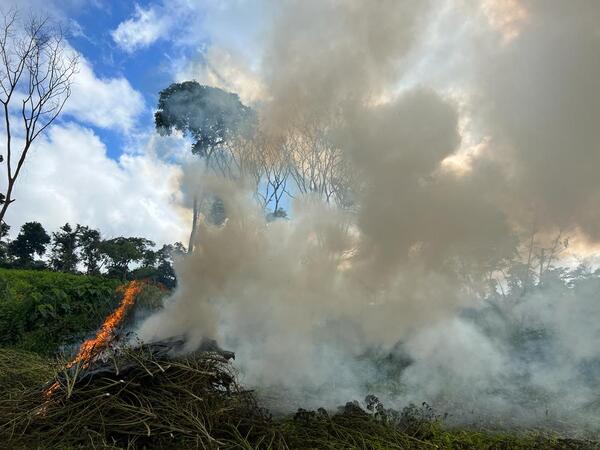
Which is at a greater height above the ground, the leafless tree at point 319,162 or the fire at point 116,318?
the leafless tree at point 319,162

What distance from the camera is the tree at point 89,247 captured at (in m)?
32.8

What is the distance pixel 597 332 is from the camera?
376 inches

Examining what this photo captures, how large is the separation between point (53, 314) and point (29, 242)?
29957 millimetres

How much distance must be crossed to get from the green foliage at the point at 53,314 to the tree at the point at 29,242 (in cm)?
2548

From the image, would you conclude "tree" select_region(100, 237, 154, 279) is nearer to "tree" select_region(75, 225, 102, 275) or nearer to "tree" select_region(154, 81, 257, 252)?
"tree" select_region(75, 225, 102, 275)

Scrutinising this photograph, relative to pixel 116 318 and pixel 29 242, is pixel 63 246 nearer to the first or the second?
pixel 29 242

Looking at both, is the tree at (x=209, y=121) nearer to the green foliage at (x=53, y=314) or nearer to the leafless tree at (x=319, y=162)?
Answer: the leafless tree at (x=319, y=162)

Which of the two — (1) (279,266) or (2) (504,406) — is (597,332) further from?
(1) (279,266)

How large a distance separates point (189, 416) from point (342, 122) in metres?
8.14

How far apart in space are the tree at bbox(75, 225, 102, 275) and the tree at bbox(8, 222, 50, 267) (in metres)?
4.31

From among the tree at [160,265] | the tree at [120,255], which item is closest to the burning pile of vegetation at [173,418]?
the tree at [160,265]

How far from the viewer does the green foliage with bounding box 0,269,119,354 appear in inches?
521

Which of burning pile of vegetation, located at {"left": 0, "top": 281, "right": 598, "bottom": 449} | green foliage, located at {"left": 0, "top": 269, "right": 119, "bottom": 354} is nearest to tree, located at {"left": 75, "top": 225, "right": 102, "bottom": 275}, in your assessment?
green foliage, located at {"left": 0, "top": 269, "right": 119, "bottom": 354}

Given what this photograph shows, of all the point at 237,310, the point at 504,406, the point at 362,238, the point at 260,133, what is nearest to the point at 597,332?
the point at 504,406
